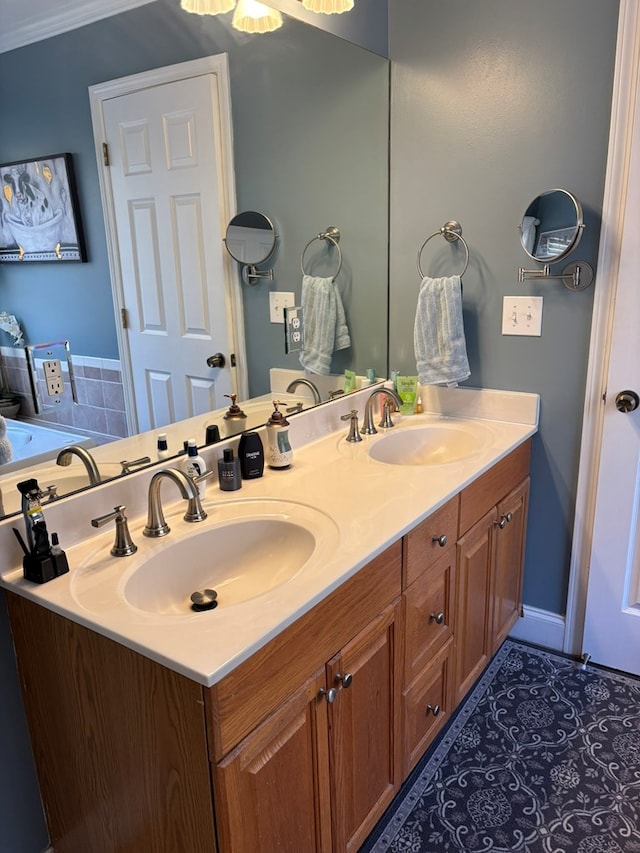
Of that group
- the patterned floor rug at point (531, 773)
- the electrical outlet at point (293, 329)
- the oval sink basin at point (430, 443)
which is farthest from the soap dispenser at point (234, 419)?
the patterned floor rug at point (531, 773)

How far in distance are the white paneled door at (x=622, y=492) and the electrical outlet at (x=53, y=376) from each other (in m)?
1.61

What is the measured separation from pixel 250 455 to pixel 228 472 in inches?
4.4

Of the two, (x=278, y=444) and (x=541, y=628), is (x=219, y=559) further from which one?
(x=541, y=628)

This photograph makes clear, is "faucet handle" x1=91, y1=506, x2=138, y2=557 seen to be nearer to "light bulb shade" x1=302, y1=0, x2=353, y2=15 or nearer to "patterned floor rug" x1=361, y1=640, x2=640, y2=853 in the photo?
"patterned floor rug" x1=361, y1=640, x2=640, y2=853

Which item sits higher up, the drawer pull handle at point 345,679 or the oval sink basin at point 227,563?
the oval sink basin at point 227,563

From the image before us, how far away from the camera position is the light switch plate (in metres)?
2.06

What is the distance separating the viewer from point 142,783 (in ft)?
3.65

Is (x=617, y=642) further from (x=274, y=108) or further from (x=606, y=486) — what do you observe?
(x=274, y=108)

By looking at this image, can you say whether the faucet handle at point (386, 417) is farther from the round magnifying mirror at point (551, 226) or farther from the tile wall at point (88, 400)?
the tile wall at point (88, 400)

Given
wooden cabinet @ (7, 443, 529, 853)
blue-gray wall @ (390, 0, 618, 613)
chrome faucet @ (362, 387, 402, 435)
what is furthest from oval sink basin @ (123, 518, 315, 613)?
blue-gray wall @ (390, 0, 618, 613)

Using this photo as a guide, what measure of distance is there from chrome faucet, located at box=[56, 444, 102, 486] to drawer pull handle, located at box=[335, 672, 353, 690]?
67 cm

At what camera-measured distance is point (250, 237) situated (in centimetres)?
179

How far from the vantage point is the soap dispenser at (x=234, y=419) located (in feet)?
5.80

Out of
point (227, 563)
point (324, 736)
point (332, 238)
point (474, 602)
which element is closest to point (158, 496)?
point (227, 563)
